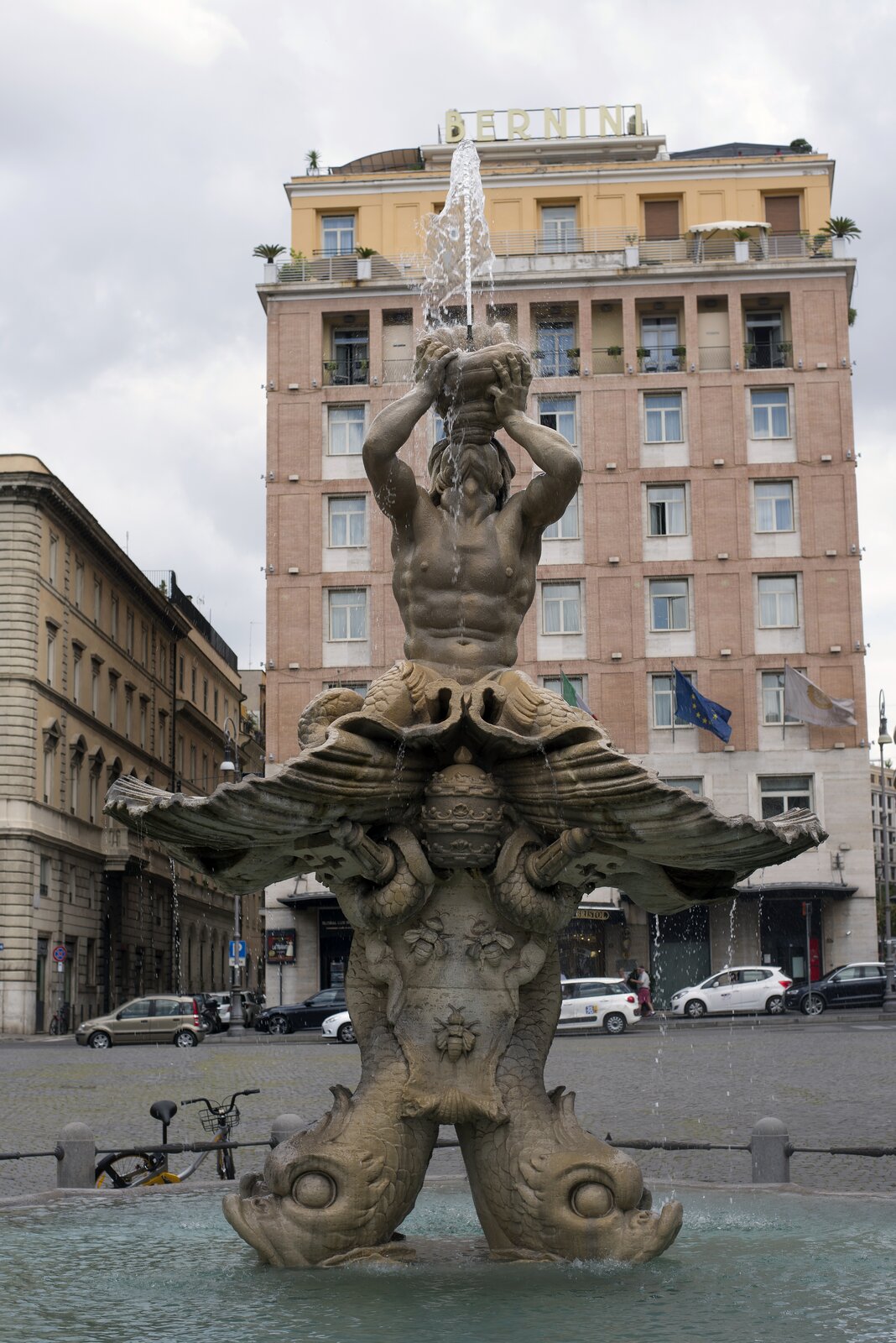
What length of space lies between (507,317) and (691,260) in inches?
235

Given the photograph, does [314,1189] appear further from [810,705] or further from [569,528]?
[569,528]

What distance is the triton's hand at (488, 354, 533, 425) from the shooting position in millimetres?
7367

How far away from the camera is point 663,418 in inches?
1896

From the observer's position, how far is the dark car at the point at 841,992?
1501 inches

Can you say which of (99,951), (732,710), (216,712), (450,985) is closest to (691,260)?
(732,710)

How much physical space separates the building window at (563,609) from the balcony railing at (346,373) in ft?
27.8

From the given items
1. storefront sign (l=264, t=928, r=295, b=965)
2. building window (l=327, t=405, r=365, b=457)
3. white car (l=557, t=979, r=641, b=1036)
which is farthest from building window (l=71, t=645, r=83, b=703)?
white car (l=557, t=979, r=641, b=1036)

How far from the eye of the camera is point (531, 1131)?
→ 22.0 feet

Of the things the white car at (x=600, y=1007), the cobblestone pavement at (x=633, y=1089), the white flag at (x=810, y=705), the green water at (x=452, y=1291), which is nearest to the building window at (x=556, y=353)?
the white flag at (x=810, y=705)

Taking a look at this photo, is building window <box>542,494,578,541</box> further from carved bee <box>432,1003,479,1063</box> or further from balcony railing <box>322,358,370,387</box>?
carved bee <box>432,1003,479,1063</box>

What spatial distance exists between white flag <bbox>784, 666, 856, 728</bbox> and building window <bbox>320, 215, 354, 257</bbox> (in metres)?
19.4

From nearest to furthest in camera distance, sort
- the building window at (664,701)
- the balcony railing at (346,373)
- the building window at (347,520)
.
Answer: the building window at (664,701)
the building window at (347,520)
the balcony railing at (346,373)

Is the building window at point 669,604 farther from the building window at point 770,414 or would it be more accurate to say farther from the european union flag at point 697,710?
the building window at point 770,414

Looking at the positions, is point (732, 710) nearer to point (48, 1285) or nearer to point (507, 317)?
point (507, 317)
